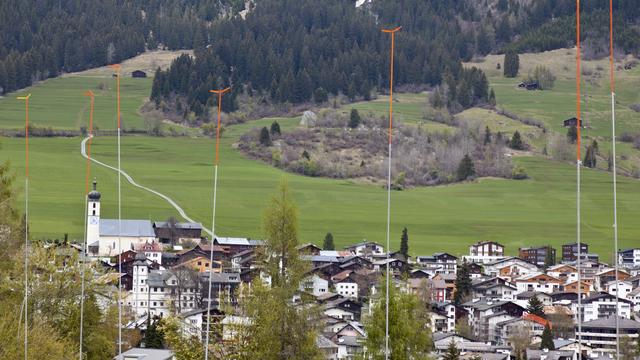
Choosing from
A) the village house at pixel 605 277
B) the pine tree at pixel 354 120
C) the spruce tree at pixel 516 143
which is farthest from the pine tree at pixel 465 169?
the village house at pixel 605 277

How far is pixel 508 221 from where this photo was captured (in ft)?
495

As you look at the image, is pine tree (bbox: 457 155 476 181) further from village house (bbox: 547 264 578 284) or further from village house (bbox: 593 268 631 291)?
village house (bbox: 593 268 631 291)

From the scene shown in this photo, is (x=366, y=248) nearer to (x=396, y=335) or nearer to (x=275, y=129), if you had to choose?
(x=275, y=129)

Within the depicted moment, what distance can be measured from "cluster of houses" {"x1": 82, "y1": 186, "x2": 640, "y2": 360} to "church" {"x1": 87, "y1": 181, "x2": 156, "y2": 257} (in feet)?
0.46

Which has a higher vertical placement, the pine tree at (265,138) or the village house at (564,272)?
the pine tree at (265,138)

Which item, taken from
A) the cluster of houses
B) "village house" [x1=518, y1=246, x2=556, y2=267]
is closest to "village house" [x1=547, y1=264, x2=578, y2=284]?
the cluster of houses

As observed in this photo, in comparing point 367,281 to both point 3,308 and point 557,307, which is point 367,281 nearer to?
point 557,307

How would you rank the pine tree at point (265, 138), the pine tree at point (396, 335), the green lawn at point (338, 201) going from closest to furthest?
the pine tree at point (396, 335)
the green lawn at point (338, 201)
the pine tree at point (265, 138)

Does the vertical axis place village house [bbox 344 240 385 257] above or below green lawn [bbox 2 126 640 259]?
below

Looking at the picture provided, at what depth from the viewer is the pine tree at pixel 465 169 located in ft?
566

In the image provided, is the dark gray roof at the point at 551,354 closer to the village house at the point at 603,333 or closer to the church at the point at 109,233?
the village house at the point at 603,333

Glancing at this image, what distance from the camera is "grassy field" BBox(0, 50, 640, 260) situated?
5576 inches

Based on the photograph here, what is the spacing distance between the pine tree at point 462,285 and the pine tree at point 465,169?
59527 mm

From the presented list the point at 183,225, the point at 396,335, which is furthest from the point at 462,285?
the point at 396,335
